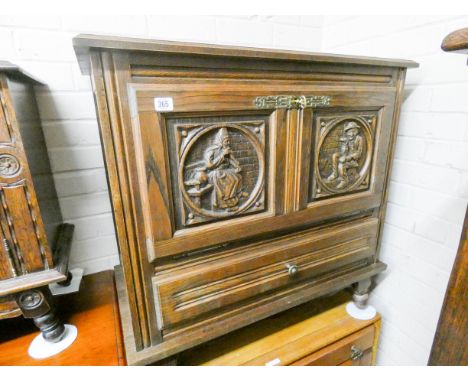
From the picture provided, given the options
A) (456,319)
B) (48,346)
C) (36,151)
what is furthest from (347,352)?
(36,151)

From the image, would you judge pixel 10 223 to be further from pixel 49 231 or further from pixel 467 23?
pixel 467 23

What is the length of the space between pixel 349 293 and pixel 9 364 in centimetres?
110

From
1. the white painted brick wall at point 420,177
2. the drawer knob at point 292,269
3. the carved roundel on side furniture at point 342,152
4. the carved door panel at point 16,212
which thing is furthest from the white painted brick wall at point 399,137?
the drawer knob at point 292,269

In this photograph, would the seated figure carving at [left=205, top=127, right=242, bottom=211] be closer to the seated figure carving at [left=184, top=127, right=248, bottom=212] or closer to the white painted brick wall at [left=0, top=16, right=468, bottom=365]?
the seated figure carving at [left=184, top=127, right=248, bottom=212]

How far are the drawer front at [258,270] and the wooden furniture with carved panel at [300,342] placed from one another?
Result: 23cm

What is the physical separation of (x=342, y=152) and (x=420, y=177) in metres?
0.38

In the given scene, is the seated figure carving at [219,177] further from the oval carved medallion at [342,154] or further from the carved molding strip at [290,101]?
the oval carved medallion at [342,154]

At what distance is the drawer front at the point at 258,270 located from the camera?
2.15 feet

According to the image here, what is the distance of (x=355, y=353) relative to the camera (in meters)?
0.98

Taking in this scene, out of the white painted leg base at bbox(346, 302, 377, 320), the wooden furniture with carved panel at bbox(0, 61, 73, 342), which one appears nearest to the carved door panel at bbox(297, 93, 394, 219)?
the white painted leg base at bbox(346, 302, 377, 320)

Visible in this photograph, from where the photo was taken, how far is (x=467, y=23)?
0.76m

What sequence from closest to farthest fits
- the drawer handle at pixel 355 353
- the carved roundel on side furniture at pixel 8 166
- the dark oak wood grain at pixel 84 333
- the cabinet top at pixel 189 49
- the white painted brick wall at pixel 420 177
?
the cabinet top at pixel 189 49 → the carved roundel on side furniture at pixel 8 166 → the dark oak wood grain at pixel 84 333 → the white painted brick wall at pixel 420 177 → the drawer handle at pixel 355 353
